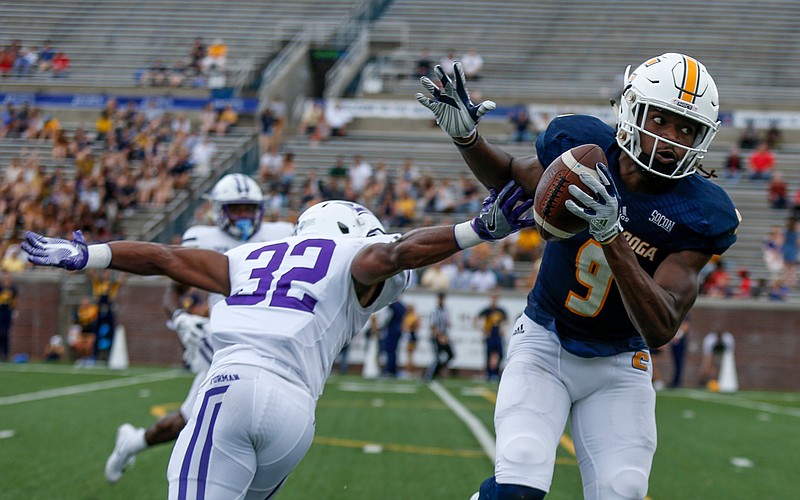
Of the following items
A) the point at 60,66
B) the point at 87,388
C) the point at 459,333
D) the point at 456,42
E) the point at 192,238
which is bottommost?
the point at 459,333

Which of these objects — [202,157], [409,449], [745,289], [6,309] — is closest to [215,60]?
[202,157]

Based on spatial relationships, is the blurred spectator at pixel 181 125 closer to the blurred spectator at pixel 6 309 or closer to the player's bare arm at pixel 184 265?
the blurred spectator at pixel 6 309

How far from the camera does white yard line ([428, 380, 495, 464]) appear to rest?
8218 millimetres

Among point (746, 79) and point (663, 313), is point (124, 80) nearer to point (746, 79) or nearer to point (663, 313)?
point (746, 79)

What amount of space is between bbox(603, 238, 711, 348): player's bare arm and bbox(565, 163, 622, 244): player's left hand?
2.4 inches

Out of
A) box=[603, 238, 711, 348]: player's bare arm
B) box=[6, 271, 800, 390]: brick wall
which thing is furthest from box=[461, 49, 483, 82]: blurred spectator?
box=[603, 238, 711, 348]: player's bare arm

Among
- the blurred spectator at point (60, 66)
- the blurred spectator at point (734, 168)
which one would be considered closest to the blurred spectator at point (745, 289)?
the blurred spectator at point (734, 168)

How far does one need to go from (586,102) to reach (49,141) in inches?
466

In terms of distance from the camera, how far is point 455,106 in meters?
4.03

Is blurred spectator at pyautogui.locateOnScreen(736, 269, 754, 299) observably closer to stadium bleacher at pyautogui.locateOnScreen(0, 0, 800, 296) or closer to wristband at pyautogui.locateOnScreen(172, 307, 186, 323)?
stadium bleacher at pyautogui.locateOnScreen(0, 0, 800, 296)

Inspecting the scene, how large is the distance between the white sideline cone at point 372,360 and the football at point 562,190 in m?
12.6

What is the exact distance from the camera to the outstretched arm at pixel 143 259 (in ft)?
12.8

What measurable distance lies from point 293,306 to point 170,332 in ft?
46.8

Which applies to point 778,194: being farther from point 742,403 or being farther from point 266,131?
point 266,131
